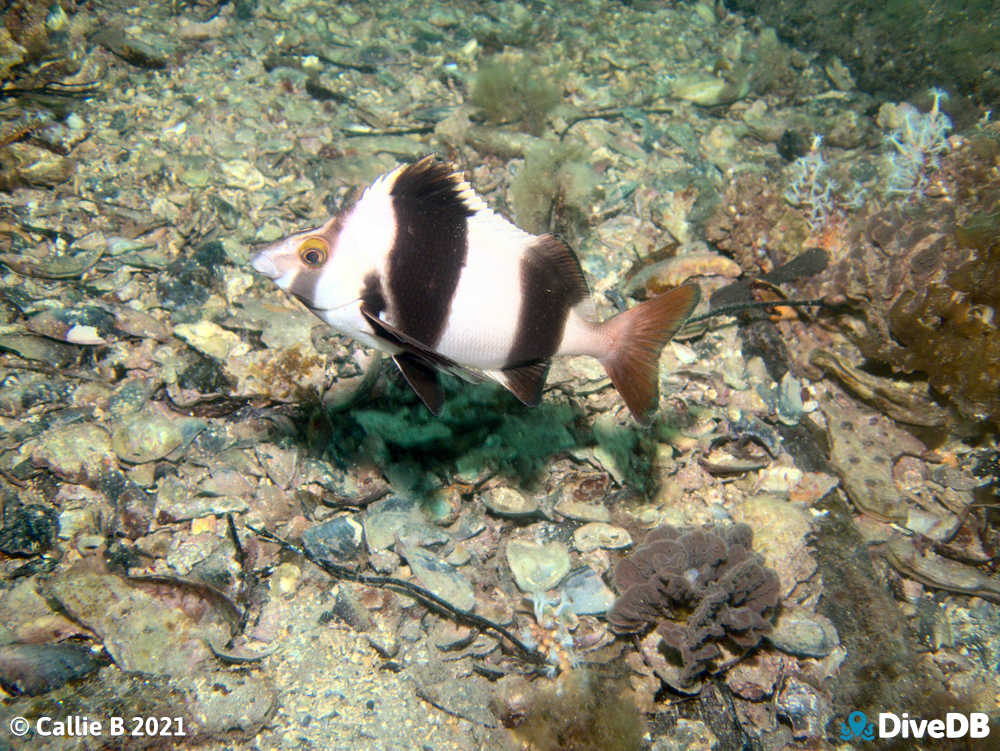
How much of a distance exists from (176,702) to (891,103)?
383 inches

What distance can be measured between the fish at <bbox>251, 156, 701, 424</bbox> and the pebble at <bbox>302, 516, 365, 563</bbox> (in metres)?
1.48

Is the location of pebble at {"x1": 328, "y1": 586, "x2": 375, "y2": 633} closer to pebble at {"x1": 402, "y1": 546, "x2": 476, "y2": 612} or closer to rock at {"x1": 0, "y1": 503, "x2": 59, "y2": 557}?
pebble at {"x1": 402, "y1": 546, "x2": 476, "y2": 612}

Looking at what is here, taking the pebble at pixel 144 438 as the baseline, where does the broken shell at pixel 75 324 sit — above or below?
above

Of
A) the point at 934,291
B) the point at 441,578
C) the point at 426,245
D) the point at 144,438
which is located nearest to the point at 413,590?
the point at 441,578

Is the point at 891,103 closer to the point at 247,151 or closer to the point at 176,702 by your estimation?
the point at 247,151

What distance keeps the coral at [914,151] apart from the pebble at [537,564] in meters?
4.90

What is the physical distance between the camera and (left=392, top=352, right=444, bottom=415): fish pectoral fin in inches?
89.4

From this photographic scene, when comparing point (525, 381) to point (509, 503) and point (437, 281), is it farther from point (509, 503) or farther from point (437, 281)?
point (509, 503)

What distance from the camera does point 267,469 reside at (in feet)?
11.2

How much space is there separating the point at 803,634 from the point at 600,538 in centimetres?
129

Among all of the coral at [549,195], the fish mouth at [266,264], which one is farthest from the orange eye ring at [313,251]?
the coral at [549,195]

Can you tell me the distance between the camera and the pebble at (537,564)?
3.29m

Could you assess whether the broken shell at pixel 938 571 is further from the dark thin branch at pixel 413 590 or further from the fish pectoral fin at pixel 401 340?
the fish pectoral fin at pixel 401 340

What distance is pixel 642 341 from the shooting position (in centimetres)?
239
